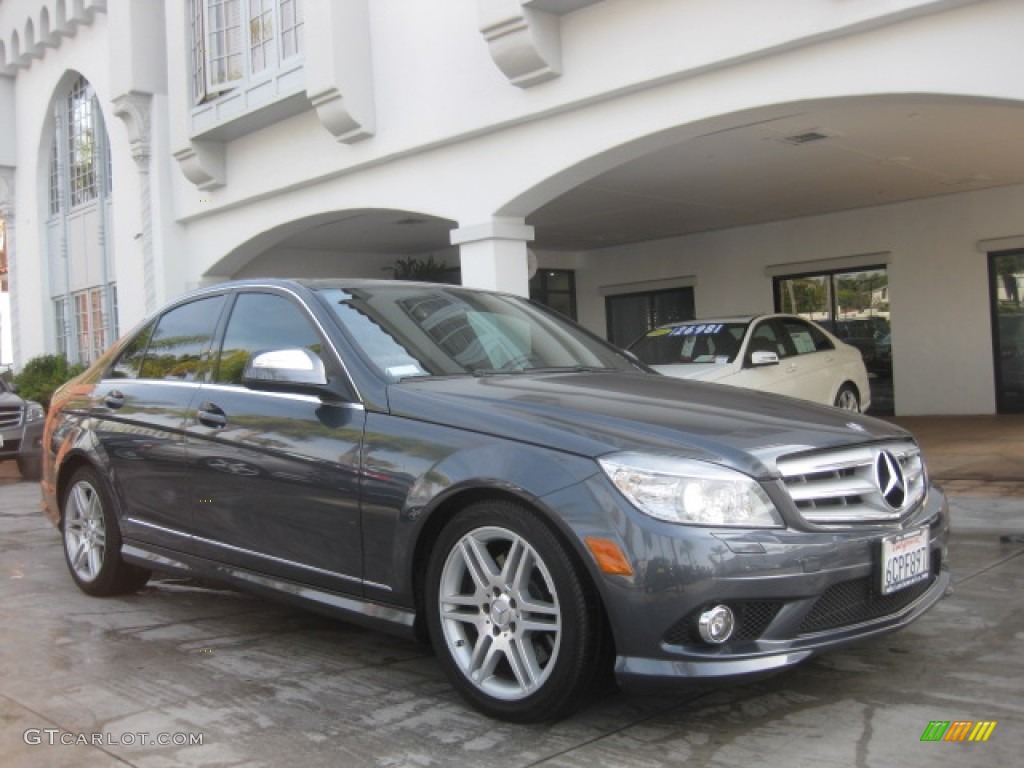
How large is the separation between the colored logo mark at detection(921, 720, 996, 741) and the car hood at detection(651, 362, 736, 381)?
5.80m

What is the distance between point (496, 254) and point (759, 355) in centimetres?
271

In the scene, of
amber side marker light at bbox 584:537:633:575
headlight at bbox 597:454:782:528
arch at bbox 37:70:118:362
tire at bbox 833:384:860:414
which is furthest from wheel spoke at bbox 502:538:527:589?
arch at bbox 37:70:118:362

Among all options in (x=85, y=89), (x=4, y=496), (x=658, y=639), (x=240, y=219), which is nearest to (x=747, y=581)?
(x=658, y=639)

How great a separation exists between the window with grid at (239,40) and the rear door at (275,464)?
780 centimetres

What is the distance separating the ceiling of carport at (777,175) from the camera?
9297mm

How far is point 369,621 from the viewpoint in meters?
3.64

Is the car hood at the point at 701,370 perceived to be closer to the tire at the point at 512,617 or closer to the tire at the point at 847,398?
the tire at the point at 847,398

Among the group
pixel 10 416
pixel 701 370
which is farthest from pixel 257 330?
pixel 10 416

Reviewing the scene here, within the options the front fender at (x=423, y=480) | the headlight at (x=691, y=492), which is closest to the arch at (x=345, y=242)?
the front fender at (x=423, y=480)

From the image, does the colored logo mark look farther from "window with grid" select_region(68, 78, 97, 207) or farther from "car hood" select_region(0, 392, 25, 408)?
"window with grid" select_region(68, 78, 97, 207)

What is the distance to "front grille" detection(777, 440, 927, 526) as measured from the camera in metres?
3.14

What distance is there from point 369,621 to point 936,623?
2.56m

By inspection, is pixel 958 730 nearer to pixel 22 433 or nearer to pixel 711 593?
pixel 711 593

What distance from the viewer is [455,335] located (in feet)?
13.9
